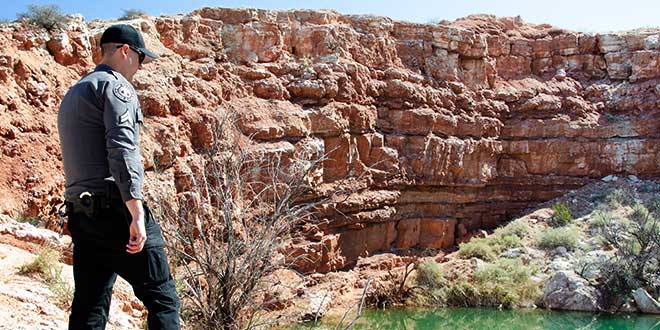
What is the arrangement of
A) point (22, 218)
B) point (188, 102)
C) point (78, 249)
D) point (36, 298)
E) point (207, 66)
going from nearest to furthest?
point (78, 249) < point (36, 298) < point (22, 218) < point (188, 102) < point (207, 66)

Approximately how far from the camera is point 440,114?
18.4 m

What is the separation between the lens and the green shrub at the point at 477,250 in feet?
56.8

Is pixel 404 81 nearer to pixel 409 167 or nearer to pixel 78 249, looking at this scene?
pixel 409 167

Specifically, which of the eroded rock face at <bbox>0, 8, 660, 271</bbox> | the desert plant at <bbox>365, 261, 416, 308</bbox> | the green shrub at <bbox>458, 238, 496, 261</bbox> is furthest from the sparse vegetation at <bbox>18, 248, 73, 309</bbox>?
the green shrub at <bbox>458, 238, 496, 261</bbox>

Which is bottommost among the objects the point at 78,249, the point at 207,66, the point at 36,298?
the point at 36,298

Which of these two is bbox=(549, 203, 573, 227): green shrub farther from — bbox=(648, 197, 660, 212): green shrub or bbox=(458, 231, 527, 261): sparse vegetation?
bbox=(648, 197, 660, 212): green shrub

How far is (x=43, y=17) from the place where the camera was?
35.4ft

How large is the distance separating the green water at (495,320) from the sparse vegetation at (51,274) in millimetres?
8274

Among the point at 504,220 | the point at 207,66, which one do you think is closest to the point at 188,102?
the point at 207,66

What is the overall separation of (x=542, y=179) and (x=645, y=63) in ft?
19.5

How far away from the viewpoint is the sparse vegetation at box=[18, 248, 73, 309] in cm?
477

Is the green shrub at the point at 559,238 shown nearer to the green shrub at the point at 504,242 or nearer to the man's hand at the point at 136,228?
the green shrub at the point at 504,242

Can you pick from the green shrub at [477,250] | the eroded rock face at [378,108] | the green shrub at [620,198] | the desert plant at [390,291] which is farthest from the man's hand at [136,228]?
the green shrub at [620,198]

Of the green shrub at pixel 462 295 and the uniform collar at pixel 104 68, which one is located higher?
the uniform collar at pixel 104 68
